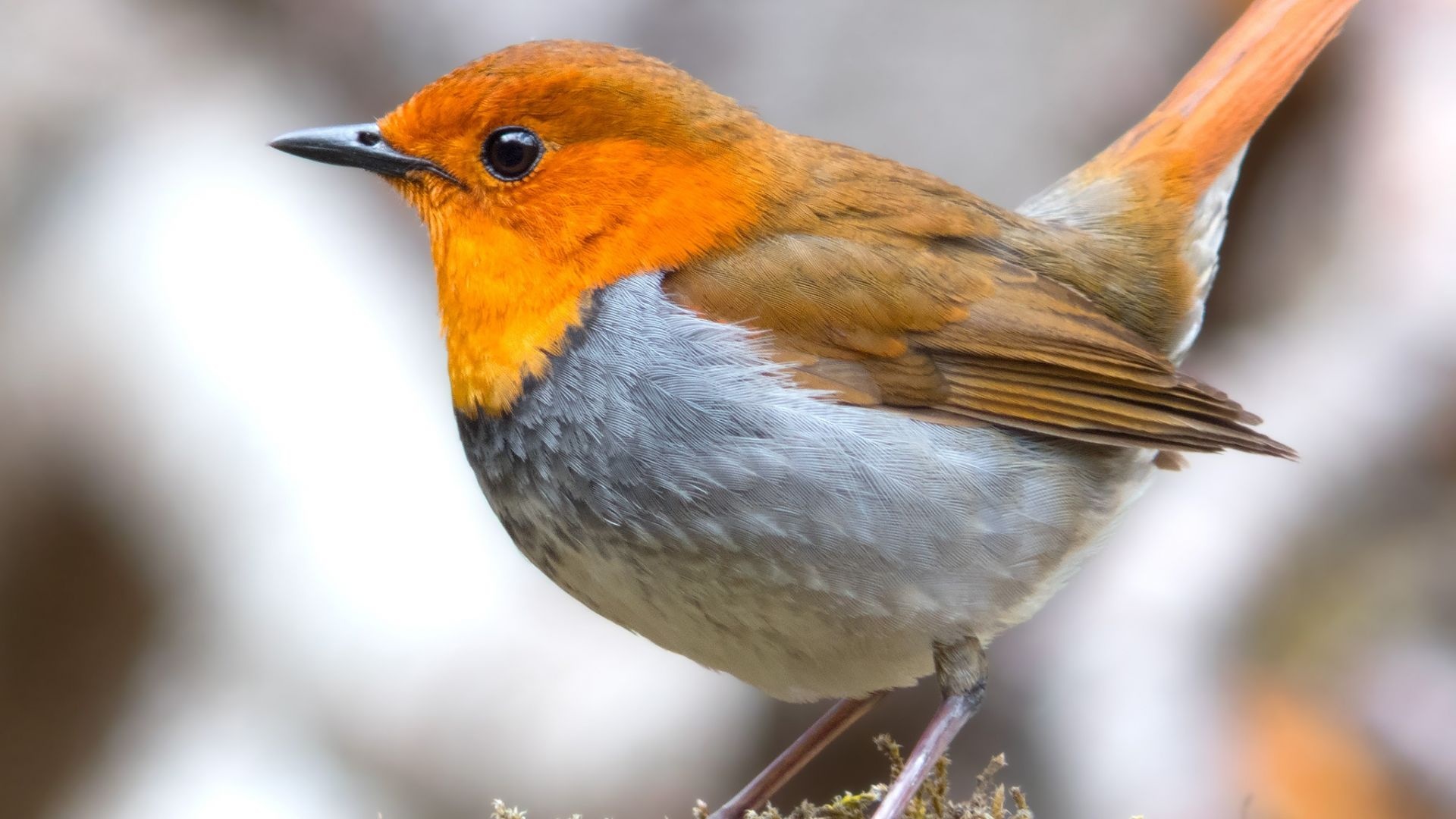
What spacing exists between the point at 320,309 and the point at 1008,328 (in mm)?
3552

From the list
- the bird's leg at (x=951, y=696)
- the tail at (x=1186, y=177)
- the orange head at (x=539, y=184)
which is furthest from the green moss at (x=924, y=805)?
the tail at (x=1186, y=177)

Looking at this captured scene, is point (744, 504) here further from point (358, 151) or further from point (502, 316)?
point (358, 151)

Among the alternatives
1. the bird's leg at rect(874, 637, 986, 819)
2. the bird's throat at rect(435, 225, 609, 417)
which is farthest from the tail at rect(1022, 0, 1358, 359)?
the bird's throat at rect(435, 225, 609, 417)

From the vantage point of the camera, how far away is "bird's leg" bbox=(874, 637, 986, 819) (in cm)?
302

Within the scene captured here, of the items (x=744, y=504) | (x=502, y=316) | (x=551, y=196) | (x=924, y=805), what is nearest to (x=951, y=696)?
(x=924, y=805)

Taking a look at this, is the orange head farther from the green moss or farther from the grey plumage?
the green moss

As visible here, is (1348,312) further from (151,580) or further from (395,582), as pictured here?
(151,580)

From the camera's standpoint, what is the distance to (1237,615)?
16.3 feet

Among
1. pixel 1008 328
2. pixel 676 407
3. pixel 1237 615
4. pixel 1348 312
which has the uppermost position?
pixel 1348 312

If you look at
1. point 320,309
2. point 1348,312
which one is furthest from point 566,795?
point 1348,312

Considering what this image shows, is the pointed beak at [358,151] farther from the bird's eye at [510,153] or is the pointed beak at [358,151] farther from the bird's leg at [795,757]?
the bird's leg at [795,757]

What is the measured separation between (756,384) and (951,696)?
2.90 feet

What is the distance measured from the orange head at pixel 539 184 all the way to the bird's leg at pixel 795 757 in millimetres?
1166

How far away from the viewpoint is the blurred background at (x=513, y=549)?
16.0 feet
